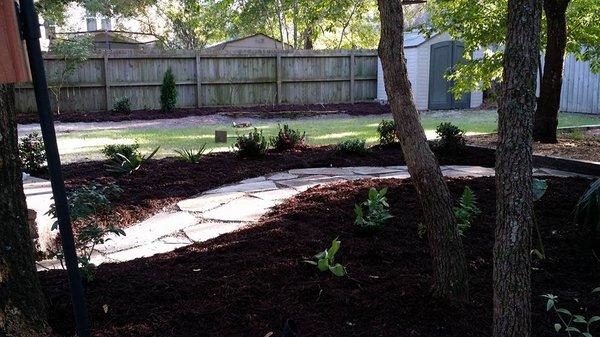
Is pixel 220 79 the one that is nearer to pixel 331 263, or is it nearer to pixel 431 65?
pixel 431 65

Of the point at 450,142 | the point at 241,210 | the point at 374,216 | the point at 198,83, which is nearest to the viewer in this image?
the point at 374,216

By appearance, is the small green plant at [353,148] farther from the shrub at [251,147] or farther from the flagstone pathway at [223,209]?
the shrub at [251,147]

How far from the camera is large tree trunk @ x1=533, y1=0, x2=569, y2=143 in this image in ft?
27.7

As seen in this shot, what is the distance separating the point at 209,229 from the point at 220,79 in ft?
48.3

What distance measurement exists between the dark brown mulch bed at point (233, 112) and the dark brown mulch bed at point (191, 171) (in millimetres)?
8084

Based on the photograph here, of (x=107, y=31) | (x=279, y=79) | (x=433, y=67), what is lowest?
(x=279, y=79)

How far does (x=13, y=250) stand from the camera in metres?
2.19

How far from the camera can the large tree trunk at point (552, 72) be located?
8.44 m

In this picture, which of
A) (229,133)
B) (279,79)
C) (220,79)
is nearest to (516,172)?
(229,133)

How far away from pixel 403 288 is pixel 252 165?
4.68 meters

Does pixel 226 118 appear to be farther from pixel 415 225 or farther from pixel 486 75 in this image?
pixel 415 225

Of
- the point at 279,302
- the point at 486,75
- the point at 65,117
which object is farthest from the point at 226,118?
the point at 279,302

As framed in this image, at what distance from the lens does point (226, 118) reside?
15.7 metres

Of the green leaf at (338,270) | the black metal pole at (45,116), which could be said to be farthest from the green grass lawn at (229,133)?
the black metal pole at (45,116)
